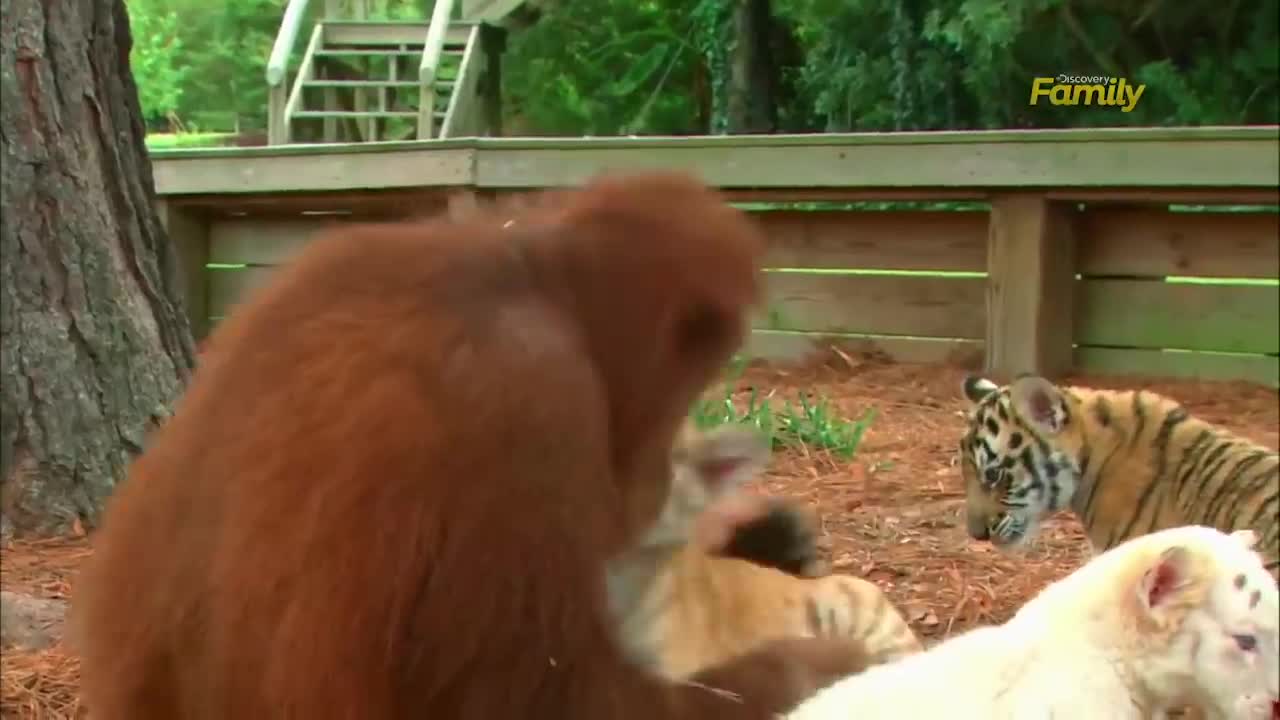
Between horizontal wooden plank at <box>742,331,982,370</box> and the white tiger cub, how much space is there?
76cm

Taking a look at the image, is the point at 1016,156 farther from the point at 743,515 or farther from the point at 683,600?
the point at 683,600

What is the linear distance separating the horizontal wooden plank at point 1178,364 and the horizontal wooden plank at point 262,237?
4.40 feet

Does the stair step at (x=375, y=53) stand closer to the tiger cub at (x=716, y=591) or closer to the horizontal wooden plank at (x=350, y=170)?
the horizontal wooden plank at (x=350, y=170)

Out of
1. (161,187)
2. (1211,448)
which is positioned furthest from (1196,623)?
(161,187)

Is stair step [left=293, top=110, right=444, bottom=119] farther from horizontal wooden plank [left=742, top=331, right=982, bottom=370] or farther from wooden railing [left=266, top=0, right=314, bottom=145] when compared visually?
horizontal wooden plank [left=742, top=331, right=982, bottom=370]

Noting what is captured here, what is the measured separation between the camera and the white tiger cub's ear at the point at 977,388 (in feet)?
7.95

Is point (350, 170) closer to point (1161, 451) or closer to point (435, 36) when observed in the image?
point (435, 36)

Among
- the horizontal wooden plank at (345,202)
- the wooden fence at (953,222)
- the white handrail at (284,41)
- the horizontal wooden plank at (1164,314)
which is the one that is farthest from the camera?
the horizontal wooden plank at (1164,314)

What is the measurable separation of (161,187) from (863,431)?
5.05 ft

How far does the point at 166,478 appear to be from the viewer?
1213 mm

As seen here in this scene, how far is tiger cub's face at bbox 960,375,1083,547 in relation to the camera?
2488 mm

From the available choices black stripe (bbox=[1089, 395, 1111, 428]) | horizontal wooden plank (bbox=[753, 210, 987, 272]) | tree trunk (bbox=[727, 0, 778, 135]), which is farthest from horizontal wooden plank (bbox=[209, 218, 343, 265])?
black stripe (bbox=[1089, 395, 1111, 428])

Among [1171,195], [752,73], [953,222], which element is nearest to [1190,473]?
[1171,195]

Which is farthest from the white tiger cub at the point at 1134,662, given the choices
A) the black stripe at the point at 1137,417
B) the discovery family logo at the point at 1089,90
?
the black stripe at the point at 1137,417
